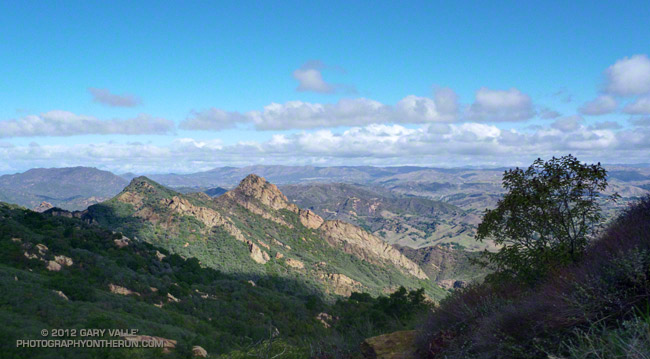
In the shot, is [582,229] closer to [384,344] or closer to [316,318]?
[384,344]

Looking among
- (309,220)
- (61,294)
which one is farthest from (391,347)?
(309,220)

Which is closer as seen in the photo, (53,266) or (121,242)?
(53,266)

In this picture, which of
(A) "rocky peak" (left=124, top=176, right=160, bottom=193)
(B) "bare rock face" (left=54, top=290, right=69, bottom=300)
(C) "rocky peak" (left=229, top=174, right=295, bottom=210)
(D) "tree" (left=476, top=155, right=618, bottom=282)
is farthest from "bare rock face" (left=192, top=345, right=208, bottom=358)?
(C) "rocky peak" (left=229, top=174, right=295, bottom=210)

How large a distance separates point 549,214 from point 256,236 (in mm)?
136758

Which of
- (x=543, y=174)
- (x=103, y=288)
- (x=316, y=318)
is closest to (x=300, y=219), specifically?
(x=316, y=318)

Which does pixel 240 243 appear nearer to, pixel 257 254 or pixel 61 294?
pixel 257 254

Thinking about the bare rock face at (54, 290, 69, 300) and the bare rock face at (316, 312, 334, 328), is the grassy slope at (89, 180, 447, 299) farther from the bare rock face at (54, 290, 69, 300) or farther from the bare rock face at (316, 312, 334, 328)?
the bare rock face at (54, 290, 69, 300)

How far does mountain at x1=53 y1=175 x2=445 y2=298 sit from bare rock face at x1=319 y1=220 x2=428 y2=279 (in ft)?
1.81

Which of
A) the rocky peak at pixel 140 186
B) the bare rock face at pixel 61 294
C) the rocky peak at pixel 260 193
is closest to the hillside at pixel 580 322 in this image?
the bare rock face at pixel 61 294

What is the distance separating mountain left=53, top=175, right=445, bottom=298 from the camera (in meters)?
103

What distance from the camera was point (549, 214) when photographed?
14641 millimetres

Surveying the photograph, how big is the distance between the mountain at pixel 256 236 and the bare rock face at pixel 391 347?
7914cm

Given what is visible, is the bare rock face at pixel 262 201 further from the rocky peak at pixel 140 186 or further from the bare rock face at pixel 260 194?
the rocky peak at pixel 140 186

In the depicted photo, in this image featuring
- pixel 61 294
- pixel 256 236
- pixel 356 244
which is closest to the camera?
pixel 61 294
